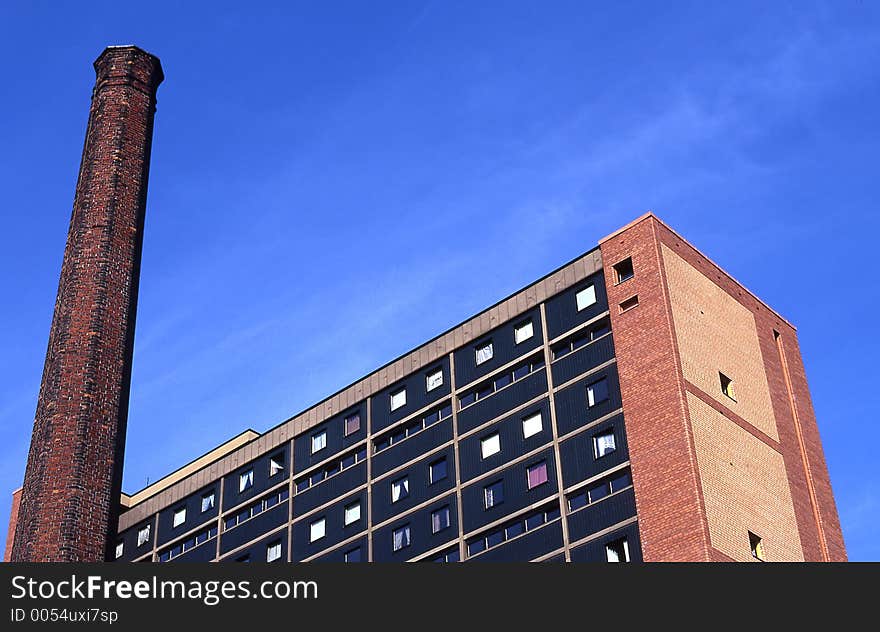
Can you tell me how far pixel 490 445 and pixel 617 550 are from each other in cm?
995

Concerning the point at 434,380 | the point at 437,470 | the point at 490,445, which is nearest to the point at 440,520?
the point at 437,470

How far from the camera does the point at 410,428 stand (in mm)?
68500

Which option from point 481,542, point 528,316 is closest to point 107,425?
point 481,542

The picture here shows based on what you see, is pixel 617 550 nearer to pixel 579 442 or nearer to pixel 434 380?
pixel 579 442

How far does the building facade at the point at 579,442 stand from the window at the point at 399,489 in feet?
0.53

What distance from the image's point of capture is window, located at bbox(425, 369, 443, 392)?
68562 mm

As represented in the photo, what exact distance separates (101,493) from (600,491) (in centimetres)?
2200

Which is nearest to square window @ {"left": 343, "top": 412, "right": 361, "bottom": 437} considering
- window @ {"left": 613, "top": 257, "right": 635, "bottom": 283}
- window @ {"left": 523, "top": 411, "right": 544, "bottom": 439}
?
window @ {"left": 523, "top": 411, "right": 544, "bottom": 439}

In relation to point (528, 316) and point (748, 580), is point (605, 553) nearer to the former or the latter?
point (528, 316)

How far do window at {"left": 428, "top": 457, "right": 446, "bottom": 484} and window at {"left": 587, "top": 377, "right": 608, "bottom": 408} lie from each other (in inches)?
337

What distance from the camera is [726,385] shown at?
62.2 m

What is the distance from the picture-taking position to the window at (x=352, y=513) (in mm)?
68188

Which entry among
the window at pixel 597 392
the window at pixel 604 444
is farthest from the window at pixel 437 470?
the window at pixel 604 444

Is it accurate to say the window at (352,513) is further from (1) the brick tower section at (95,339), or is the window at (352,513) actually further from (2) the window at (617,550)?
(1) the brick tower section at (95,339)
